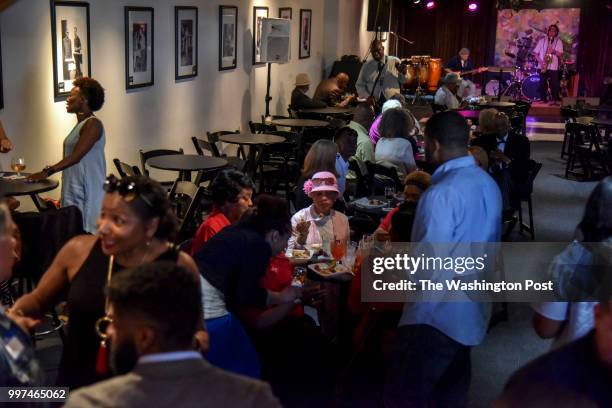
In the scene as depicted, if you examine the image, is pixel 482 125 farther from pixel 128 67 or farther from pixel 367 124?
pixel 128 67

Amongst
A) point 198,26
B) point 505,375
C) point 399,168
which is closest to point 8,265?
point 505,375

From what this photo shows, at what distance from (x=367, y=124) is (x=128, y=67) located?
2547 mm

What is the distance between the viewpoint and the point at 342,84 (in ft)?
40.1

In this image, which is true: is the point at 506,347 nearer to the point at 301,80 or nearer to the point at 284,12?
the point at 301,80

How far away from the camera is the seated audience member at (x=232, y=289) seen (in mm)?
2707

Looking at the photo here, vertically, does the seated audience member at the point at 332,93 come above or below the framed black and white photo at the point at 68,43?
below

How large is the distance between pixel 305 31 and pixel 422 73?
16.4 ft

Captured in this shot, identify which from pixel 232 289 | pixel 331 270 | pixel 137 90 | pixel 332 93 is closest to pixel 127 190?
pixel 232 289

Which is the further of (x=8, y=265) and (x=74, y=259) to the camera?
(x=74, y=259)

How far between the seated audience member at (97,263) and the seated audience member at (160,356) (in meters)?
0.59

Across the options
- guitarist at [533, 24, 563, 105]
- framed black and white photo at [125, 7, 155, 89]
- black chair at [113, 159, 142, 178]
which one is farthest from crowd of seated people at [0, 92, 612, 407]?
guitarist at [533, 24, 563, 105]

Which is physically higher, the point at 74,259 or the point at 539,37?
the point at 539,37

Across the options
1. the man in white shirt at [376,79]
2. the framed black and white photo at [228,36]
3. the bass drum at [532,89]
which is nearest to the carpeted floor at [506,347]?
the framed black and white photo at [228,36]

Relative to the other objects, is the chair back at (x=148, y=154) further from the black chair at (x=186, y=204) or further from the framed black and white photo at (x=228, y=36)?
the framed black and white photo at (x=228, y=36)
